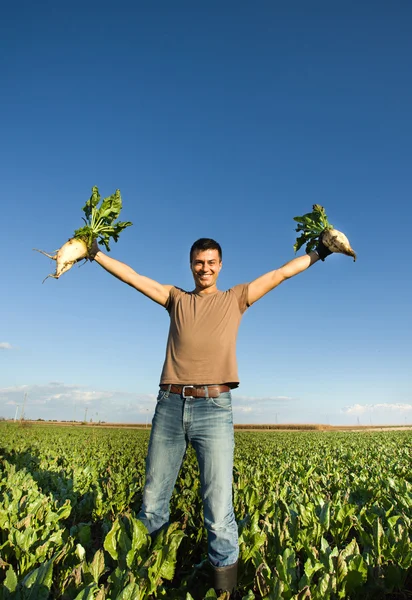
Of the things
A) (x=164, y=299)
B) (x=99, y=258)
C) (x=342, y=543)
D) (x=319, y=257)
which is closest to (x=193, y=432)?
(x=164, y=299)

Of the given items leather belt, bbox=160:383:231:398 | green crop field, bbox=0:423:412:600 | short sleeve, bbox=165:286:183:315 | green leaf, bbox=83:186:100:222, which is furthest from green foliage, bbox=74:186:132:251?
green crop field, bbox=0:423:412:600

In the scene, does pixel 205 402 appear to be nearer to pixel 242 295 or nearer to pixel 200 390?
pixel 200 390

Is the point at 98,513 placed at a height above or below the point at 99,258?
below

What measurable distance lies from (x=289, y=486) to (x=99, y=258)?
16.7ft

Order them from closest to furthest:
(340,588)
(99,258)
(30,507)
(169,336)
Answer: (340,588), (169,336), (99,258), (30,507)

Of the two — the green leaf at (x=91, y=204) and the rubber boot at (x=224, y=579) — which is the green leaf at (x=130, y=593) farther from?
the green leaf at (x=91, y=204)

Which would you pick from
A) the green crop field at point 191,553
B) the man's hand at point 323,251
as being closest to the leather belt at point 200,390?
the green crop field at point 191,553

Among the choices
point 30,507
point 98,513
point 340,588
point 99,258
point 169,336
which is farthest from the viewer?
point 98,513

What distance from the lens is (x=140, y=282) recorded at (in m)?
3.86

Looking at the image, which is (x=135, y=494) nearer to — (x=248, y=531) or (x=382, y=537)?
(x=248, y=531)

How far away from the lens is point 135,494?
6.82 metres

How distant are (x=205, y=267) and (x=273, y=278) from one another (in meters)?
0.67

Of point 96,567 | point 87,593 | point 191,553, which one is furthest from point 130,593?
point 191,553

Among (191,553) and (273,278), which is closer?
(273,278)
